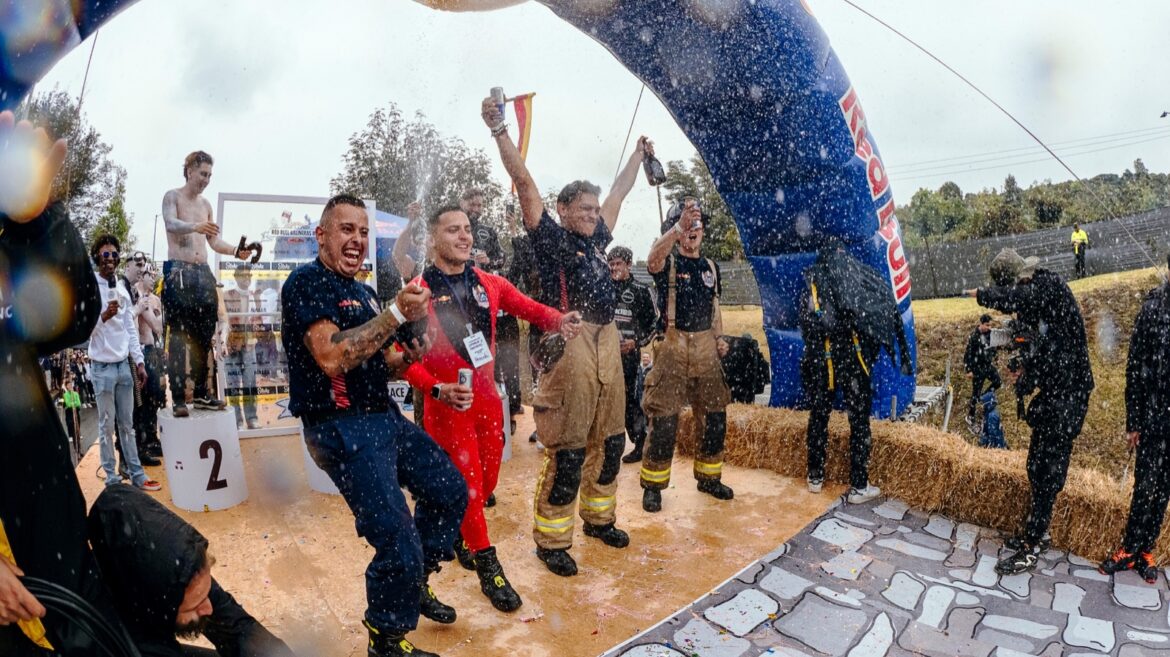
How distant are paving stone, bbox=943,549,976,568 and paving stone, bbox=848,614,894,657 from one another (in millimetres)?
937

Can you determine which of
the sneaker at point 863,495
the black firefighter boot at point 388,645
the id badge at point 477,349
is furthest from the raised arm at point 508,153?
the sneaker at point 863,495

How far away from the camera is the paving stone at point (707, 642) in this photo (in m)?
3.06

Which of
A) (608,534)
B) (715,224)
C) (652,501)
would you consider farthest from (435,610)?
(715,224)

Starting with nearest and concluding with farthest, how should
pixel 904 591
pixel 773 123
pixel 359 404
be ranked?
1. pixel 359 404
2. pixel 904 591
3. pixel 773 123

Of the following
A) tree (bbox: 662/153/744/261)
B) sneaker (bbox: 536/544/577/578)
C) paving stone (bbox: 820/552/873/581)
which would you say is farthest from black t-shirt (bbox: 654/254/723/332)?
tree (bbox: 662/153/744/261)

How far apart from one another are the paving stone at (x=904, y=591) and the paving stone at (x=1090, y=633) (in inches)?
26.0

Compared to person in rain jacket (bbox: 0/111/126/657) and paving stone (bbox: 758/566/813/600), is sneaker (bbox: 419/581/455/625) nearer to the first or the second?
paving stone (bbox: 758/566/813/600)

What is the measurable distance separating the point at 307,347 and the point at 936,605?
3328 millimetres

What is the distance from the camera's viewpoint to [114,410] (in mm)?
4848

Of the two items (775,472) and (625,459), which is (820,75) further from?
(625,459)

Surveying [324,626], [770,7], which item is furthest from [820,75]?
[324,626]

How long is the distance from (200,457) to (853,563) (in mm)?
4138

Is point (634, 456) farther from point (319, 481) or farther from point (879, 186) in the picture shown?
point (879, 186)

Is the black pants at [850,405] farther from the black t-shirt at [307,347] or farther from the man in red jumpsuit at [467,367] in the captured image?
the black t-shirt at [307,347]
